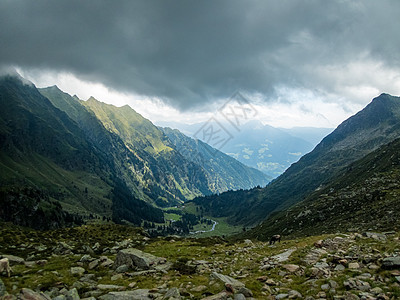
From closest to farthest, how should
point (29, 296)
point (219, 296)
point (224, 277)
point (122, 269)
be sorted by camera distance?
point (29, 296), point (219, 296), point (224, 277), point (122, 269)

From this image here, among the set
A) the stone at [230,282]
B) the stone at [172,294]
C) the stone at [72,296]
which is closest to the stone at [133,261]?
the stone at [72,296]

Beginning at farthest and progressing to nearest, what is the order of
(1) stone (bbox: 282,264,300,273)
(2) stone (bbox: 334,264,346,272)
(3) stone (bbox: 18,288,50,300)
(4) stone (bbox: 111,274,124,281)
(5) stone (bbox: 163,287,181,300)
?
(4) stone (bbox: 111,274,124,281), (1) stone (bbox: 282,264,300,273), (2) stone (bbox: 334,264,346,272), (5) stone (bbox: 163,287,181,300), (3) stone (bbox: 18,288,50,300)

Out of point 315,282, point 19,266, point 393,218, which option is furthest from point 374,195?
point 19,266

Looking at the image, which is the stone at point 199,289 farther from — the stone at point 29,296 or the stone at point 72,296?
the stone at point 29,296

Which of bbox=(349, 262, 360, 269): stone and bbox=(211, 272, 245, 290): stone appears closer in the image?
bbox=(211, 272, 245, 290): stone

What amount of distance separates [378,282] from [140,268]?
68.8 feet

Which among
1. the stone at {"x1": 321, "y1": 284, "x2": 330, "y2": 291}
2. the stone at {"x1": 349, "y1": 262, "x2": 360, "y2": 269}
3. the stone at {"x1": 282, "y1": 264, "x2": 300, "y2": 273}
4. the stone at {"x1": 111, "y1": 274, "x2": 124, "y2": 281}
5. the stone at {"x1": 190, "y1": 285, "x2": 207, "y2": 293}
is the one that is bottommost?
the stone at {"x1": 111, "y1": 274, "x2": 124, "y2": 281}

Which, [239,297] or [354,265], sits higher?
[354,265]

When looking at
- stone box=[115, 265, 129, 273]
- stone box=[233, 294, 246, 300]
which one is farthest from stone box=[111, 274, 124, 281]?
stone box=[233, 294, 246, 300]

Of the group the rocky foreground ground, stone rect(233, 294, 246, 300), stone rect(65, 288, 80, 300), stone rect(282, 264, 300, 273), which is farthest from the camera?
stone rect(282, 264, 300, 273)

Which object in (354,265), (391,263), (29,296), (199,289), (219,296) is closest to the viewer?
A: (29,296)

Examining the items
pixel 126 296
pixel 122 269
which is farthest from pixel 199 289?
pixel 122 269

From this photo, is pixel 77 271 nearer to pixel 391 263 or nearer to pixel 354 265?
pixel 354 265

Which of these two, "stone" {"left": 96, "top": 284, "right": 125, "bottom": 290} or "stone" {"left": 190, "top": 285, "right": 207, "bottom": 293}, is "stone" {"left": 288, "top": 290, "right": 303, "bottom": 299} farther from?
"stone" {"left": 96, "top": 284, "right": 125, "bottom": 290}
